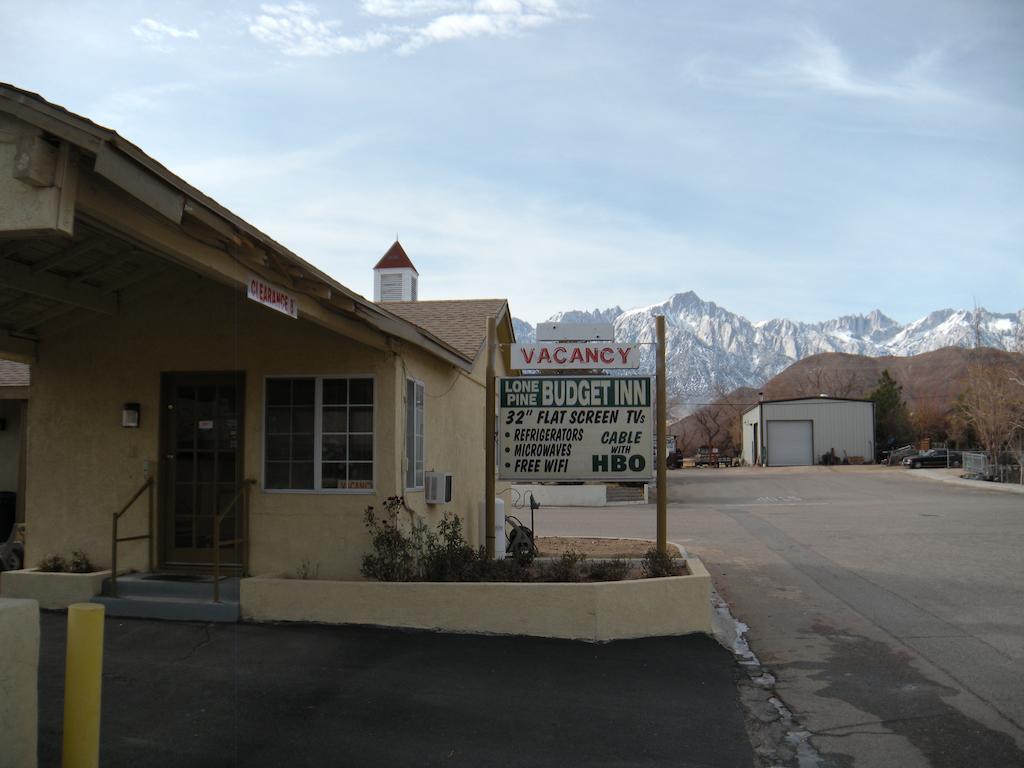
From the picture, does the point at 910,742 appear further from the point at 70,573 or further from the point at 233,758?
the point at 70,573

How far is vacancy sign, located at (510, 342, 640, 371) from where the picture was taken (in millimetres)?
10180

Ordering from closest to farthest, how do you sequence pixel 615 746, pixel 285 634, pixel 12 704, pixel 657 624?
pixel 12 704 < pixel 615 746 < pixel 285 634 < pixel 657 624

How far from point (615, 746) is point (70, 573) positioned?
6534 millimetres

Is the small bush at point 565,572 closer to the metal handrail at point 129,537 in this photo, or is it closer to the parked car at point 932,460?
the metal handrail at point 129,537

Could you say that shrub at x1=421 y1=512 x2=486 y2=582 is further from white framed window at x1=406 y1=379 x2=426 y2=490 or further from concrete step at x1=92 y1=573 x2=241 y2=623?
concrete step at x1=92 y1=573 x2=241 y2=623

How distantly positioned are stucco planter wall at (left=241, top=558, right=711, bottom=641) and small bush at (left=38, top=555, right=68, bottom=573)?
98.0 inches

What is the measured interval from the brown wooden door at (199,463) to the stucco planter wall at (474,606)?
132cm

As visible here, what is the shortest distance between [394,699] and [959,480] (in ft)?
121

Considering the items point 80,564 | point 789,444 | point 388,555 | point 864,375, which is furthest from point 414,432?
point 864,375

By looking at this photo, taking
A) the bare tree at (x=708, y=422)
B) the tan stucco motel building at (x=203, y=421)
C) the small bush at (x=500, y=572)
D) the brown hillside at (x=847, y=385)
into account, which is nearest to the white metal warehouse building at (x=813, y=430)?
the brown hillside at (x=847, y=385)

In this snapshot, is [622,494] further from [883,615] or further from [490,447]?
[490,447]

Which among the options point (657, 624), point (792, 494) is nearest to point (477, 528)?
point (657, 624)

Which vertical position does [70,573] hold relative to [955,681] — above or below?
above

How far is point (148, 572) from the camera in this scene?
9516mm
